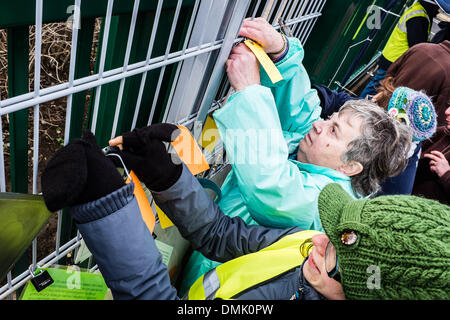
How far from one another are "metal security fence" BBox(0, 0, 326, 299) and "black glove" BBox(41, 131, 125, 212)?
11 centimetres

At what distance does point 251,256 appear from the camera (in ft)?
3.74

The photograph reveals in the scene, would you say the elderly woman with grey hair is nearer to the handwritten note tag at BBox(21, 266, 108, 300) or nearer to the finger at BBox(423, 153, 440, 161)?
the handwritten note tag at BBox(21, 266, 108, 300)

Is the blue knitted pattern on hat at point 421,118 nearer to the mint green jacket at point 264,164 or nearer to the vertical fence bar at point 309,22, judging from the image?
the mint green jacket at point 264,164

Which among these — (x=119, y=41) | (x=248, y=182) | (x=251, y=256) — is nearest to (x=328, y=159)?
(x=248, y=182)

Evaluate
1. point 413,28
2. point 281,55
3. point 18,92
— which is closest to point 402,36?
point 413,28

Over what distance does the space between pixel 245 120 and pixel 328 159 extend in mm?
543

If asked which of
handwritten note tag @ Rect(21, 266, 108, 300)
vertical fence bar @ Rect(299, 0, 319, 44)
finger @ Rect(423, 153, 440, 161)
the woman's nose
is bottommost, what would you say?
handwritten note tag @ Rect(21, 266, 108, 300)

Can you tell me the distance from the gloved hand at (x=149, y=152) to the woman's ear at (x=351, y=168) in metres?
0.90

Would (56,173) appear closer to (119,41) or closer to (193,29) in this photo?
(119,41)

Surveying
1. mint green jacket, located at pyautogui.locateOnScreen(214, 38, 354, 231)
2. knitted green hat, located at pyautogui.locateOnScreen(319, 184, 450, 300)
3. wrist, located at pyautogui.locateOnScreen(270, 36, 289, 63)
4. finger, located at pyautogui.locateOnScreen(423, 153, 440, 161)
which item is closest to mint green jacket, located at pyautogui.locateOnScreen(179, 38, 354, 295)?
mint green jacket, located at pyautogui.locateOnScreen(214, 38, 354, 231)

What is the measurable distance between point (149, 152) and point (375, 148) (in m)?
1.10

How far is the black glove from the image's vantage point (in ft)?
2.31

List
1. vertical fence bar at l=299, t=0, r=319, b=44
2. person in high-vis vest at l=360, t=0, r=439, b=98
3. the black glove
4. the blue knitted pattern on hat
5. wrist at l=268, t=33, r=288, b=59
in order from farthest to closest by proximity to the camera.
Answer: person in high-vis vest at l=360, t=0, r=439, b=98
vertical fence bar at l=299, t=0, r=319, b=44
the blue knitted pattern on hat
wrist at l=268, t=33, r=288, b=59
the black glove

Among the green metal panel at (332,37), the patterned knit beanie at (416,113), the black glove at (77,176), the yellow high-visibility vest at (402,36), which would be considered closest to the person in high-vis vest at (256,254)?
the black glove at (77,176)
